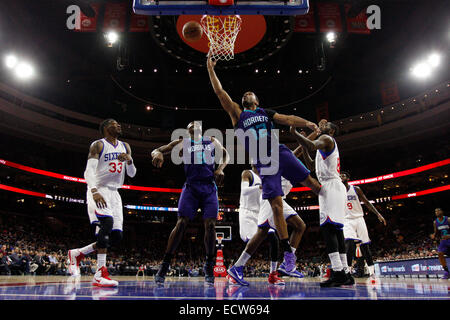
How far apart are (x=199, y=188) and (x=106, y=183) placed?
1.34m

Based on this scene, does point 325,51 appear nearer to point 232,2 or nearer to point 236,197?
point 232,2

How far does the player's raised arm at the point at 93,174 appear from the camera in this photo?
4352 mm

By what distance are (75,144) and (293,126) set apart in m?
25.6

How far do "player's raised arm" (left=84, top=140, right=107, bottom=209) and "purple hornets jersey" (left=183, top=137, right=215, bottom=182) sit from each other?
1161mm

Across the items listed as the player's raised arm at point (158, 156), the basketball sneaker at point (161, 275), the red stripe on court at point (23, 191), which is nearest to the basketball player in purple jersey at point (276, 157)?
the basketball sneaker at point (161, 275)

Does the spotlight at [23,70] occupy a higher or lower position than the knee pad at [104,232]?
higher

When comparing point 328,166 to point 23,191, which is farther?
point 23,191

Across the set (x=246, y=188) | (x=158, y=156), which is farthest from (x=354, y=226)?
(x=158, y=156)

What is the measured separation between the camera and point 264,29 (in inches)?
510

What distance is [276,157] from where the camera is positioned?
4.27 m

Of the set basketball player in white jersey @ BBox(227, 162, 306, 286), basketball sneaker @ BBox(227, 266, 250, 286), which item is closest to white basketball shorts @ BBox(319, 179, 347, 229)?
basketball player in white jersey @ BBox(227, 162, 306, 286)

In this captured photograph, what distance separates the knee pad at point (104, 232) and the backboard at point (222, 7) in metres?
3.25

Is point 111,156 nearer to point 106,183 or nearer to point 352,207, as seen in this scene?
point 106,183

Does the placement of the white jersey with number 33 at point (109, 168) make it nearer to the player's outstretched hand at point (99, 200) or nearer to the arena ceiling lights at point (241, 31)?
the player's outstretched hand at point (99, 200)
